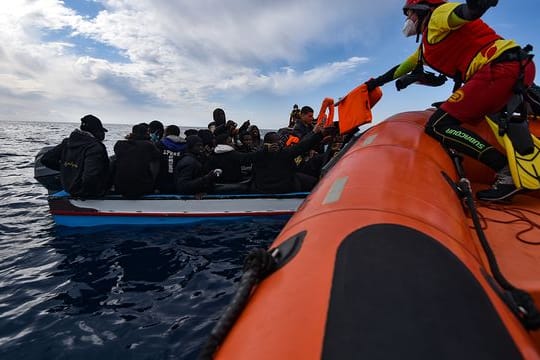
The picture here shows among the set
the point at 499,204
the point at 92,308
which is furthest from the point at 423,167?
the point at 92,308

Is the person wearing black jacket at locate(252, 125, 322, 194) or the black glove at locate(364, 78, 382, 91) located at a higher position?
the black glove at locate(364, 78, 382, 91)

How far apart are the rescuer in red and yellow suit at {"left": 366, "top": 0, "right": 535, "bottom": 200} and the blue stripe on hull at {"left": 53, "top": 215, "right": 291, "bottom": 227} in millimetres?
4228

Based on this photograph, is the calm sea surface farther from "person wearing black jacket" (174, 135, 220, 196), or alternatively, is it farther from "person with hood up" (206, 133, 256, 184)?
"person with hood up" (206, 133, 256, 184)

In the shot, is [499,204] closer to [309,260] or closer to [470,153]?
[470,153]

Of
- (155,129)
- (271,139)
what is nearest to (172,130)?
(155,129)

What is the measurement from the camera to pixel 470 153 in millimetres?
3371

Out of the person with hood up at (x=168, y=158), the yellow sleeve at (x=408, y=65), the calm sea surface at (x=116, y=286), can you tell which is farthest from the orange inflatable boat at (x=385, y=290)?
the person with hood up at (x=168, y=158)

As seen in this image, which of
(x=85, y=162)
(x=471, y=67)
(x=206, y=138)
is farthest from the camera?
(x=206, y=138)

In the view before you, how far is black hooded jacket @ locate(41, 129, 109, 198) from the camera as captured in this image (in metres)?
6.39

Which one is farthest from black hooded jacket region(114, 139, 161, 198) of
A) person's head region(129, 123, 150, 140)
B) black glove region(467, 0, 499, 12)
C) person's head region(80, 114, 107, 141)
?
black glove region(467, 0, 499, 12)

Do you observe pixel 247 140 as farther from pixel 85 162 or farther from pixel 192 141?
pixel 85 162

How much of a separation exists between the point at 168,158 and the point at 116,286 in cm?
351

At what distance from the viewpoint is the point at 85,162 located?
6.38 metres

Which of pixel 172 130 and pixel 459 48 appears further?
pixel 172 130
